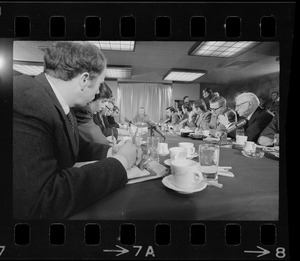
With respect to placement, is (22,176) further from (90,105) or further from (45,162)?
(90,105)

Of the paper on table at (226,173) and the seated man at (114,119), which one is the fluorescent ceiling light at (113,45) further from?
the paper on table at (226,173)

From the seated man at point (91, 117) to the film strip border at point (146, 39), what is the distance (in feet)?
0.91

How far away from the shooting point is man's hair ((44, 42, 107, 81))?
3.32 feet

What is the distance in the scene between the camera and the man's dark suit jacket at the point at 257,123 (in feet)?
3.84

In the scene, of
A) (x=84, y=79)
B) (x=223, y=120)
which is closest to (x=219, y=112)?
(x=223, y=120)

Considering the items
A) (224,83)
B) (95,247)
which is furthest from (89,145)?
(224,83)

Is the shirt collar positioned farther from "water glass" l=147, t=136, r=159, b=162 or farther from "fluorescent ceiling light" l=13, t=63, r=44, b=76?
"water glass" l=147, t=136, r=159, b=162

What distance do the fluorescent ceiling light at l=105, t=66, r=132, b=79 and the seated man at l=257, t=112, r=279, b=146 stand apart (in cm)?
78

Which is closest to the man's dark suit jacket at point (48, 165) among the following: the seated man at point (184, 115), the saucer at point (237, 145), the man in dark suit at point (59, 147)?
the man in dark suit at point (59, 147)

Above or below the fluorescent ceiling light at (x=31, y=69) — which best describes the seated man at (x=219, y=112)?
below

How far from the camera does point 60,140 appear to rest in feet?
3.15

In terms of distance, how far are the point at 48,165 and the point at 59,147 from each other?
11 cm

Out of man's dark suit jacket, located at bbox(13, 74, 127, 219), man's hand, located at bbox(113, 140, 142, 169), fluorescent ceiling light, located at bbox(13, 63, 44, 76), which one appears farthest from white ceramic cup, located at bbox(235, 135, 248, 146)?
fluorescent ceiling light, located at bbox(13, 63, 44, 76)

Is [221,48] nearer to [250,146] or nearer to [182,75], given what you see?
[182,75]
